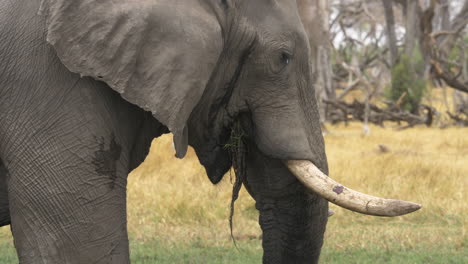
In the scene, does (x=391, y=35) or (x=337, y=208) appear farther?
(x=391, y=35)

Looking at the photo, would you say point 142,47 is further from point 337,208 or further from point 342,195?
point 337,208

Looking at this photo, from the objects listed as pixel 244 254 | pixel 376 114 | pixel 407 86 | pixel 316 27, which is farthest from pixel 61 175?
pixel 407 86

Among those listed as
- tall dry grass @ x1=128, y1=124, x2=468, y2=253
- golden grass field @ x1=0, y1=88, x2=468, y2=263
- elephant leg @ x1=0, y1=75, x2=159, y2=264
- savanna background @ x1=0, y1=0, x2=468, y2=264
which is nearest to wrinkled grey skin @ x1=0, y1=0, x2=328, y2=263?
elephant leg @ x1=0, y1=75, x2=159, y2=264

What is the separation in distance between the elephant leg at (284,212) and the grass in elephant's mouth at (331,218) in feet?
5.00

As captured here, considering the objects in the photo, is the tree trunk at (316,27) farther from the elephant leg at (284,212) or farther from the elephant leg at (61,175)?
the elephant leg at (61,175)

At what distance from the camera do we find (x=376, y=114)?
52.4ft

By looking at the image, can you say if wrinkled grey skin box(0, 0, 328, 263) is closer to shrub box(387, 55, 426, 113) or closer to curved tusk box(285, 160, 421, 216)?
curved tusk box(285, 160, 421, 216)

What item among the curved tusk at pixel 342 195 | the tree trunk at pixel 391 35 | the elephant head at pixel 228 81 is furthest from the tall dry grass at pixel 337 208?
the tree trunk at pixel 391 35

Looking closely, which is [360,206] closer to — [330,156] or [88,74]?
[88,74]

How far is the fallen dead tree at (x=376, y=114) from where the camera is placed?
609 inches

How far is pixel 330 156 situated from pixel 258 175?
5.95 meters

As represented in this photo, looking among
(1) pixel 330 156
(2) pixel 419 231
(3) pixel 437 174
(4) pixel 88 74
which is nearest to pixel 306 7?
(1) pixel 330 156

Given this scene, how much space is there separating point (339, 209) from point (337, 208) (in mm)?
21

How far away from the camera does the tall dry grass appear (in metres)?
5.87
